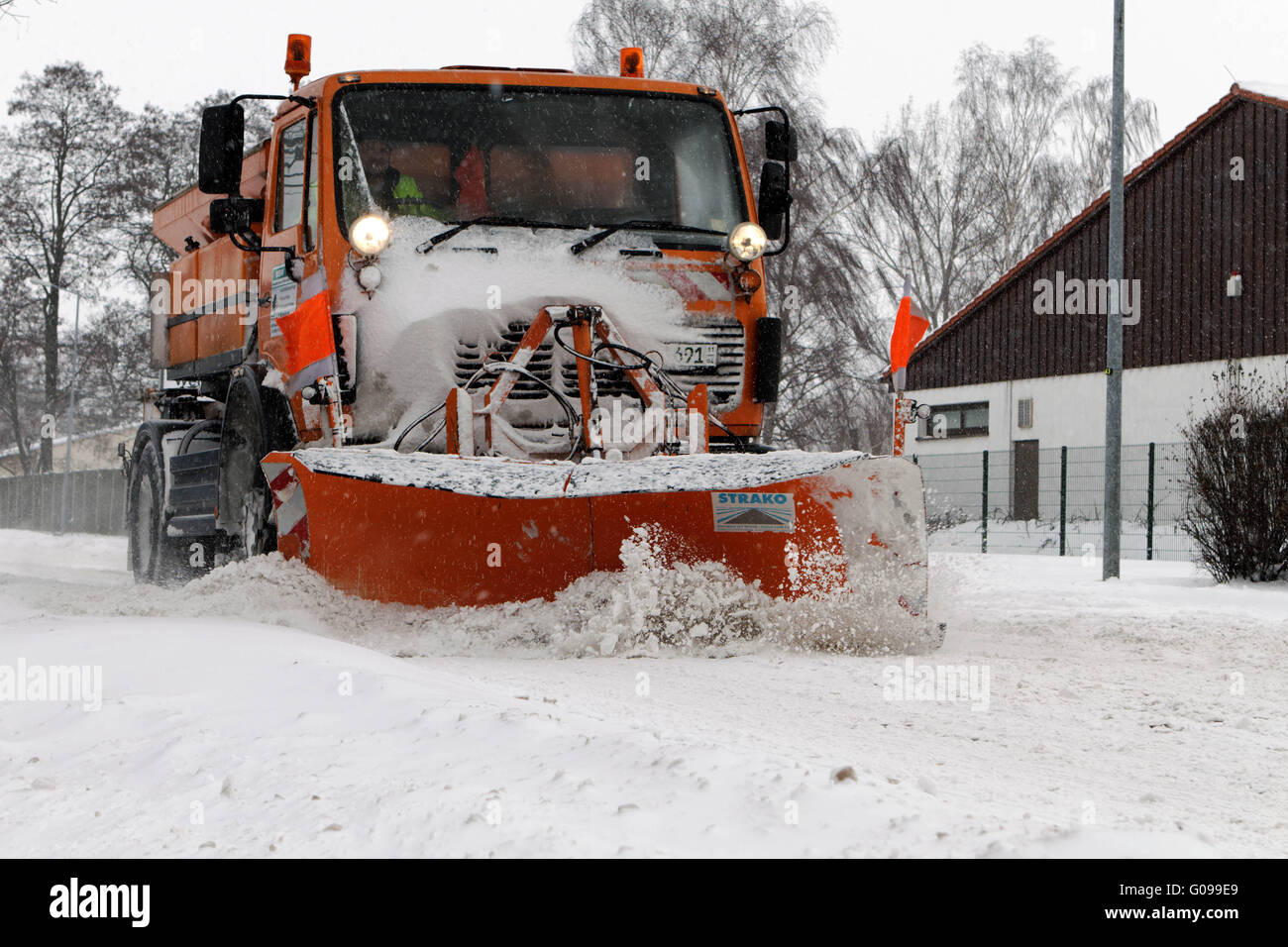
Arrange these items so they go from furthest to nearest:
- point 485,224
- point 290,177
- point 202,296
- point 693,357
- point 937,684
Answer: point 202,296
point 290,177
point 693,357
point 485,224
point 937,684

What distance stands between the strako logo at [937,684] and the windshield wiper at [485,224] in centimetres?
267

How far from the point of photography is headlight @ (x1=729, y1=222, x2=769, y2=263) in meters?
6.65

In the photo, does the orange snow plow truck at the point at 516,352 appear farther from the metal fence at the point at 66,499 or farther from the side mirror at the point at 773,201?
the metal fence at the point at 66,499

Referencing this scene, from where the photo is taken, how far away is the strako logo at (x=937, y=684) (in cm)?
461

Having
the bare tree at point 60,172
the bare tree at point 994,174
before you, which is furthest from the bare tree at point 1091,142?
the bare tree at point 60,172

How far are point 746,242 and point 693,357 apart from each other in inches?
24.4

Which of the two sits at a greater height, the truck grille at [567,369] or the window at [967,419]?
the window at [967,419]

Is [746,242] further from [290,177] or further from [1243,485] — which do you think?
[1243,485]

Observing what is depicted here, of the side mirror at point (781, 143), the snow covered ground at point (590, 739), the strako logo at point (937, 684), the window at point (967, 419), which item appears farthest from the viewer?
the window at point (967, 419)

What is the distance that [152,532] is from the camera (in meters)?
9.01

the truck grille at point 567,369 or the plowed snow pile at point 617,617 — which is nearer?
the plowed snow pile at point 617,617
